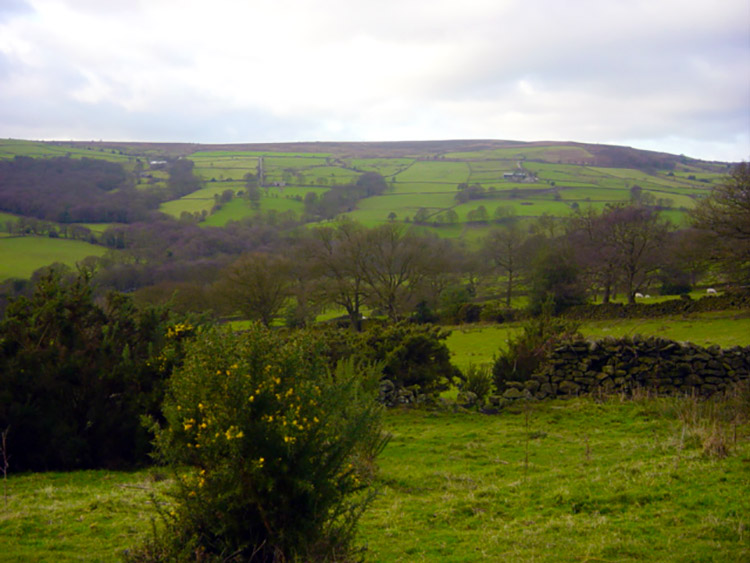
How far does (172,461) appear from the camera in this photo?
464 centimetres

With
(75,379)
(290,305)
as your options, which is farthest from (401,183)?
(75,379)

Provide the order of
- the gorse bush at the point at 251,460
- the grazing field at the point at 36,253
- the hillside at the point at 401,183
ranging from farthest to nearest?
the hillside at the point at 401,183, the grazing field at the point at 36,253, the gorse bush at the point at 251,460

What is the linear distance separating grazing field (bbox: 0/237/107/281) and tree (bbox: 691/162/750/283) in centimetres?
4821

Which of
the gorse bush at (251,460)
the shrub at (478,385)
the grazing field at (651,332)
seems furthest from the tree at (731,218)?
the gorse bush at (251,460)

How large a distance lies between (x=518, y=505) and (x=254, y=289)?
3458 cm

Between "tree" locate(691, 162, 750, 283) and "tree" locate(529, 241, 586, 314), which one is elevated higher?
"tree" locate(691, 162, 750, 283)

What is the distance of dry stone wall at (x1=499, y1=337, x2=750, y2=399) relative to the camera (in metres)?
14.0

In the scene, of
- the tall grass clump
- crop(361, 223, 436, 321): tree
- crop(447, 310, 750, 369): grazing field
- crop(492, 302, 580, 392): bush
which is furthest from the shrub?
crop(361, 223, 436, 321): tree

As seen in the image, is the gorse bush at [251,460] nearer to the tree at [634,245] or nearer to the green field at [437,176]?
the tree at [634,245]

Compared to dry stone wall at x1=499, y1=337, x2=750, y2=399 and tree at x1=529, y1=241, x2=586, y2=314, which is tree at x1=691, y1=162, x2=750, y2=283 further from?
dry stone wall at x1=499, y1=337, x2=750, y2=399

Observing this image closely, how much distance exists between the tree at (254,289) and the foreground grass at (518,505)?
30308 millimetres

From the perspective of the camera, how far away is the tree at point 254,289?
3931 centimetres

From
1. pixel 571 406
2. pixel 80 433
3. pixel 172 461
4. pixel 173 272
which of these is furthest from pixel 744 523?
pixel 173 272

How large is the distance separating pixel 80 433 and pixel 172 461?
669cm
